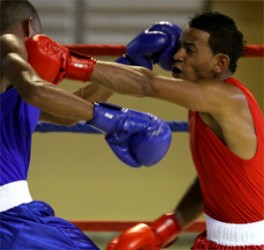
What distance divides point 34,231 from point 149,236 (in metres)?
0.32

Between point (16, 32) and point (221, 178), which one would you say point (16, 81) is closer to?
point (16, 32)

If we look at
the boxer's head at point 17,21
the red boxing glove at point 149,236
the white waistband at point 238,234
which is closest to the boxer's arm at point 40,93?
the boxer's head at point 17,21

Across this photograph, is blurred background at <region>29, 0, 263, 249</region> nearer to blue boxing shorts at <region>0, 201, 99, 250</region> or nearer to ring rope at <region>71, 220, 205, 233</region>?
ring rope at <region>71, 220, 205, 233</region>

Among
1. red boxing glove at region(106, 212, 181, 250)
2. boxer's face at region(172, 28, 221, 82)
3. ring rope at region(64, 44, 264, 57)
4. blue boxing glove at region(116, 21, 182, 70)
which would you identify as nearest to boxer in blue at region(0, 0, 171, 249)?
red boxing glove at region(106, 212, 181, 250)

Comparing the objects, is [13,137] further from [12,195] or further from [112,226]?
[112,226]

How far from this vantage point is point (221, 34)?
185cm

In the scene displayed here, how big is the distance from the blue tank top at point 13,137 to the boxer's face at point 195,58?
16.4 inches

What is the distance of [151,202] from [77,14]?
3.38ft

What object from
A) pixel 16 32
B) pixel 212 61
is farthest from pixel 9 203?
pixel 212 61

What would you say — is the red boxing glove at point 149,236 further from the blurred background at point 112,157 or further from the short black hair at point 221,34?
the blurred background at point 112,157

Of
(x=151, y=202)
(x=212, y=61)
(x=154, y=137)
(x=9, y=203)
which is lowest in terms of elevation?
(x=151, y=202)

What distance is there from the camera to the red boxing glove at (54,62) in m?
1.66

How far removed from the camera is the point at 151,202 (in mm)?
3516

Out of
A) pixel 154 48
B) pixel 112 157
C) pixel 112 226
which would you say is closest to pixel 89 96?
pixel 154 48
